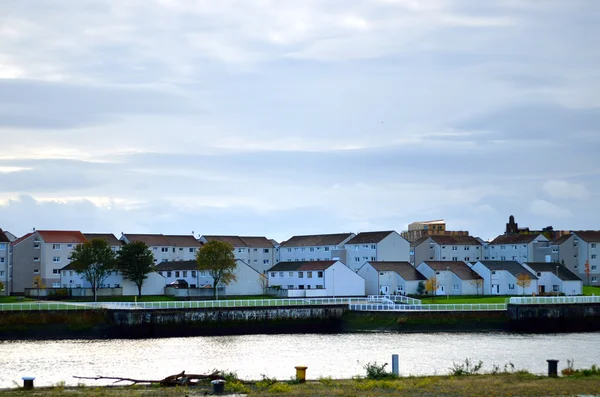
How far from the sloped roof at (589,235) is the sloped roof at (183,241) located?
5716cm

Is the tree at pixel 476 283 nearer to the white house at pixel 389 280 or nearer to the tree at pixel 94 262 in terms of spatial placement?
the white house at pixel 389 280

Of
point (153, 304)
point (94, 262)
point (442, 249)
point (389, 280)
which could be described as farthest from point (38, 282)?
point (442, 249)

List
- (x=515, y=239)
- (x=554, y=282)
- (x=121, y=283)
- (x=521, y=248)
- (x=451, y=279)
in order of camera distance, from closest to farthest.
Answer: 1. (x=121, y=283)
2. (x=451, y=279)
3. (x=554, y=282)
4. (x=521, y=248)
5. (x=515, y=239)

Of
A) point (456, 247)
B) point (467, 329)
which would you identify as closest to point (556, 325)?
point (467, 329)

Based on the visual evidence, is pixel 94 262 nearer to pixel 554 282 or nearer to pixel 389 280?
pixel 389 280

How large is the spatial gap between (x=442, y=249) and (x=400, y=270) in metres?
32.1

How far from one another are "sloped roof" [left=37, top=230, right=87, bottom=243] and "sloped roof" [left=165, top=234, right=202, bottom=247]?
1435 cm

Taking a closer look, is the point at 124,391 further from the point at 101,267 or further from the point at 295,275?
the point at 295,275

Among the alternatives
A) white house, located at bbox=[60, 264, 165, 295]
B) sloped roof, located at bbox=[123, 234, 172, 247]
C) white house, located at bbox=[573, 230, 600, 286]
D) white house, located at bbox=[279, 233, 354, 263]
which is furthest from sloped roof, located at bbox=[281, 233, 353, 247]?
white house, located at bbox=[573, 230, 600, 286]

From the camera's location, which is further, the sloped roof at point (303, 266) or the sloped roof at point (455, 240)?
the sloped roof at point (455, 240)

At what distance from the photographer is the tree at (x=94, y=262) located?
320 ft

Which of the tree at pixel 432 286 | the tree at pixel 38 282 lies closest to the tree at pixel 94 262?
the tree at pixel 38 282

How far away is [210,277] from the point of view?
10725 centimetres

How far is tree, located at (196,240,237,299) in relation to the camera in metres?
99.2
